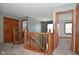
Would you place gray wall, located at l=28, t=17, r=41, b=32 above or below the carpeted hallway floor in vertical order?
above

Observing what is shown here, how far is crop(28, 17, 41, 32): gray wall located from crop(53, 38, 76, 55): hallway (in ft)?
1.61

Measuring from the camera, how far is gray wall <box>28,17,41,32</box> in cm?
195

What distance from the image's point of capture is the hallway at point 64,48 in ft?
6.22

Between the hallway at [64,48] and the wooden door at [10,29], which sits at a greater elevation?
the wooden door at [10,29]

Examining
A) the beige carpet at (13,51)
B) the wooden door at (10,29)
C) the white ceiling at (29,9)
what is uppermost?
the white ceiling at (29,9)

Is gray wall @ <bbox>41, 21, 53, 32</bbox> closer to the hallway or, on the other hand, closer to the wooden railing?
the wooden railing

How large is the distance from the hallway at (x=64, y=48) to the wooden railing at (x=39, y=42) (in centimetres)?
12

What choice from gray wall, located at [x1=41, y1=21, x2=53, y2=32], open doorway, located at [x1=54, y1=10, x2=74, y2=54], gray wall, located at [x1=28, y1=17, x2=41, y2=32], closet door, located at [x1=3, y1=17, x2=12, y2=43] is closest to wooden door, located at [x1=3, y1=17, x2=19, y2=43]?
closet door, located at [x1=3, y1=17, x2=12, y2=43]

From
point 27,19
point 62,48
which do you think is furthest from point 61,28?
point 27,19

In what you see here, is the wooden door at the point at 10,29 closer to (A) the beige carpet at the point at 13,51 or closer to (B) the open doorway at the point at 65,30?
(A) the beige carpet at the point at 13,51

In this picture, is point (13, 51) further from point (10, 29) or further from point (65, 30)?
point (65, 30)

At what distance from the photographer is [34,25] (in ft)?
6.50

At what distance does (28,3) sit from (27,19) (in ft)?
1.01

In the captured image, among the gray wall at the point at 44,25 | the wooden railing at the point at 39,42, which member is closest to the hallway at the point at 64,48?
the wooden railing at the point at 39,42
